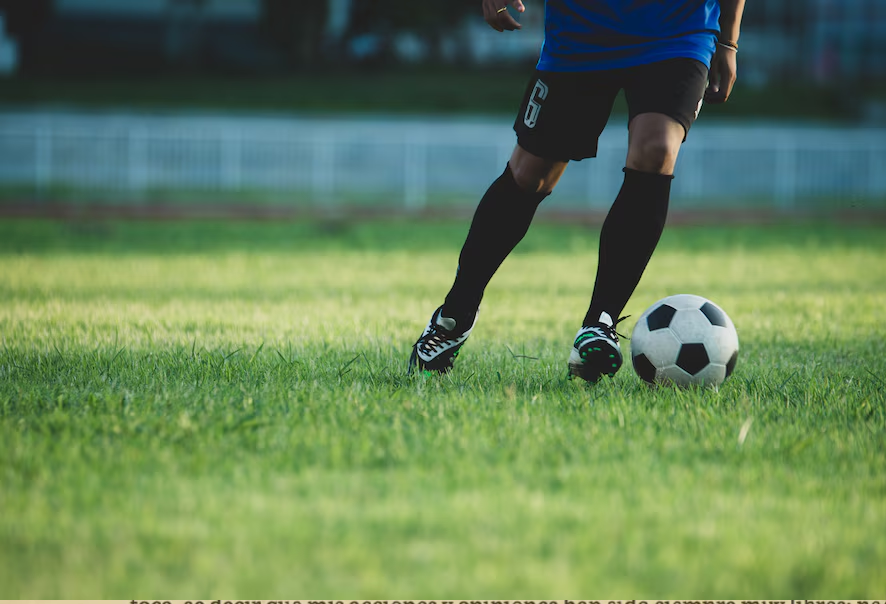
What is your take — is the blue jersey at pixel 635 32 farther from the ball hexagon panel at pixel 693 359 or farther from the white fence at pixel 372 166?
the white fence at pixel 372 166

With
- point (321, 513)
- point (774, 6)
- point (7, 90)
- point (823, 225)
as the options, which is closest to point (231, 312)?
point (321, 513)

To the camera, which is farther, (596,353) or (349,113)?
(349,113)

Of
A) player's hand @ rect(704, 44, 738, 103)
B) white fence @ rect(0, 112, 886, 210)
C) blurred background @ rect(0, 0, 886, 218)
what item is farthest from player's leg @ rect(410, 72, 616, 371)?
white fence @ rect(0, 112, 886, 210)

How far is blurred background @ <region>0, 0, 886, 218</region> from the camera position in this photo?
64.5 feet

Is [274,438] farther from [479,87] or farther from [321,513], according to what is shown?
[479,87]

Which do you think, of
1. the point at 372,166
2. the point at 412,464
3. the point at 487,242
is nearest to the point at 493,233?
the point at 487,242

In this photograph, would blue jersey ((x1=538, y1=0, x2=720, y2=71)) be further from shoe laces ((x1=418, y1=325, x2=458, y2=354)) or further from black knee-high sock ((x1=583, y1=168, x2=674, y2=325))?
shoe laces ((x1=418, y1=325, x2=458, y2=354))

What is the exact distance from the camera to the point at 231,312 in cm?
557

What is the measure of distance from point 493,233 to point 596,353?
672 millimetres

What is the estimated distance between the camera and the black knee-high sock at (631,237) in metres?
3.56

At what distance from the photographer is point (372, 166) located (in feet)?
69.2

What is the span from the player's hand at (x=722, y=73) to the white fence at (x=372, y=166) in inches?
603

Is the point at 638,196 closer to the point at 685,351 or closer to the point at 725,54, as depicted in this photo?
the point at 685,351

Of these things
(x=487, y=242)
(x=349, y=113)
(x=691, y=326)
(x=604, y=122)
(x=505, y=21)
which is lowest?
(x=691, y=326)
